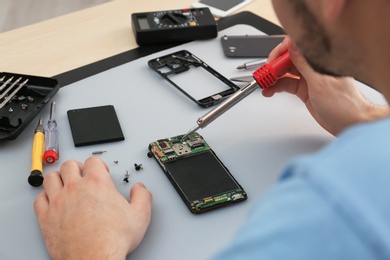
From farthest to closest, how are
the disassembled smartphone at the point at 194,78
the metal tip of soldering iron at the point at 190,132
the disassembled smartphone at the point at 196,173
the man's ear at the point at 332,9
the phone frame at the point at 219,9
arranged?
the phone frame at the point at 219,9 → the disassembled smartphone at the point at 194,78 → the metal tip of soldering iron at the point at 190,132 → the disassembled smartphone at the point at 196,173 → the man's ear at the point at 332,9

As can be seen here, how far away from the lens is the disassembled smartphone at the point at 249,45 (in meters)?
1.28

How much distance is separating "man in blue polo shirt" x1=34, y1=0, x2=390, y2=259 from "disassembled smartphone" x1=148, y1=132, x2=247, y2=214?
7 centimetres

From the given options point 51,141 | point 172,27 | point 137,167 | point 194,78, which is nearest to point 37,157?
point 51,141

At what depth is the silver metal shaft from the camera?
40.6 inches

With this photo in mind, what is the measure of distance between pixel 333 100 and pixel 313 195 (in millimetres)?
672

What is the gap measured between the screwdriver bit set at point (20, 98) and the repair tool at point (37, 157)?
34mm

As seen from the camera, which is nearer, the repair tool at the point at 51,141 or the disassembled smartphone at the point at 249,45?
the repair tool at the point at 51,141

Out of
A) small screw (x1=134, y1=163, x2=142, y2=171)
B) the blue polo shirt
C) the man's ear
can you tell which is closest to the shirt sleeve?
the blue polo shirt

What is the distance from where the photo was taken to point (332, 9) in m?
0.53

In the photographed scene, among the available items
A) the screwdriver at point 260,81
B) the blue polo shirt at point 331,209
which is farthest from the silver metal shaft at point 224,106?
the blue polo shirt at point 331,209

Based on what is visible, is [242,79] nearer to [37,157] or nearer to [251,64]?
[251,64]

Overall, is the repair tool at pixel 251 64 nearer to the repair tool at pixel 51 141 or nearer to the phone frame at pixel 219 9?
the phone frame at pixel 219 9

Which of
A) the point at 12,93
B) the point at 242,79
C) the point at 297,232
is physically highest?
the point at 297,232

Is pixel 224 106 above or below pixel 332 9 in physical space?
below
